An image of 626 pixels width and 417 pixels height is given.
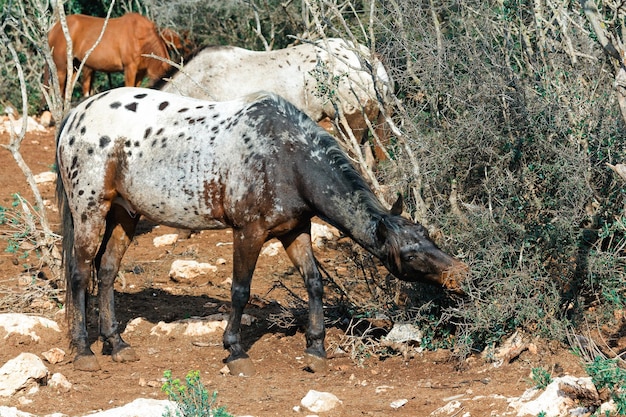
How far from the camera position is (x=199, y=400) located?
5.06 metres

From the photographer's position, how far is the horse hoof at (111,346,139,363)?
23.3ft

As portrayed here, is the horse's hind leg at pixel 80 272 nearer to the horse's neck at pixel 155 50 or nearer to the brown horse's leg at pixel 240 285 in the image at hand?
the brown horse's leg at pixel 240 285

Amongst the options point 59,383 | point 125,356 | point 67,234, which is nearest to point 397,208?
point 125,356

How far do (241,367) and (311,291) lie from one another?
2.44ft

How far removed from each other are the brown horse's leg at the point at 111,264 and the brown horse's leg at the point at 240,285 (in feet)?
3.06

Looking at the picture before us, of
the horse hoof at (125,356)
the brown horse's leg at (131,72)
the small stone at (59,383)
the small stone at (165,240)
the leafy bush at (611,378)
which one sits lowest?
the small stone at (165,240)

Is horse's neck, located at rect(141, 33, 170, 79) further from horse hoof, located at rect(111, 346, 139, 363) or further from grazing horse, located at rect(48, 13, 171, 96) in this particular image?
horse hoof, located at rect(111, 346, 139, 363)

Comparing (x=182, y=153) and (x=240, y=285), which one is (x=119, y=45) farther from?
(x=240, y=285)

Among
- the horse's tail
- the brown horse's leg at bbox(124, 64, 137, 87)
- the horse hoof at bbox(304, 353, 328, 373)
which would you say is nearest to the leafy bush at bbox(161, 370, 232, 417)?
the horse hoof at bbox(304, 353, 328, 373)

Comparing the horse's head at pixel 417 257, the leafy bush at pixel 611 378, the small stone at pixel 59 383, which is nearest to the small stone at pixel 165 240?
the small stone at pixel 59 383

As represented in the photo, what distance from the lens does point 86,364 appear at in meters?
6.94

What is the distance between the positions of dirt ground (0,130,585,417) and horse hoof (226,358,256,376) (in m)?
0.06

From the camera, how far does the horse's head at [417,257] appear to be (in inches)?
243

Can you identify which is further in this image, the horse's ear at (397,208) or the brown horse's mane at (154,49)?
the brown horse's mane at (154,49)
